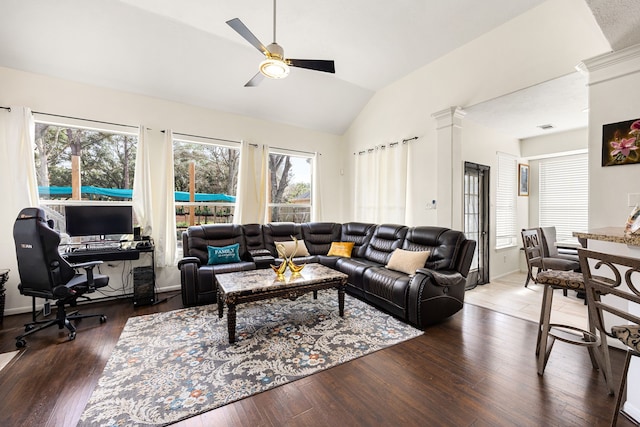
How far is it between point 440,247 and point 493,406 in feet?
6.08

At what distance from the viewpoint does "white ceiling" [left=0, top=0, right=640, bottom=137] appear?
2.86 metres

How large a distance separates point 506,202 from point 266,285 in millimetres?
4719

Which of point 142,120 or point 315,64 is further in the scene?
point 142,120

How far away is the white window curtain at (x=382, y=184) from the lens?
4.45m

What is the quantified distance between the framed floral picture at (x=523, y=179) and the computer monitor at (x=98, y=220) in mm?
6802

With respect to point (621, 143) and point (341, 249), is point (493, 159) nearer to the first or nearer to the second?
point (621, 143)

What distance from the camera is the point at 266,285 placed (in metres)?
2.60

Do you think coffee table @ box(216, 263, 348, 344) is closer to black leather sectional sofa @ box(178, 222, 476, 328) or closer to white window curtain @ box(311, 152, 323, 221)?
black leather sectional sofa @ box(178, 222, 476, 328)

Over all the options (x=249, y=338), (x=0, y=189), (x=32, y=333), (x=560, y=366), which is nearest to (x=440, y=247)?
(x=560, y=366)

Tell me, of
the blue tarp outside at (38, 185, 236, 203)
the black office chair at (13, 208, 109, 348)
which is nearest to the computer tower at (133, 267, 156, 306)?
the black office chair at (13, 208, 109, 348)

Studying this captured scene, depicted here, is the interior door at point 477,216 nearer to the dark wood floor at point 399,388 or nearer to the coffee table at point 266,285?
the dark wood floor at point 399,388

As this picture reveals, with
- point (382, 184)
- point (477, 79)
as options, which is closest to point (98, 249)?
Result: point (382, 184)

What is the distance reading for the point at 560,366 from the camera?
2061mm

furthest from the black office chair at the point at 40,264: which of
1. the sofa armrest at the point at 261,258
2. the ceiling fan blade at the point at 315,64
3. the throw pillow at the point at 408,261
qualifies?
the throw pillow at the point at 408,261
